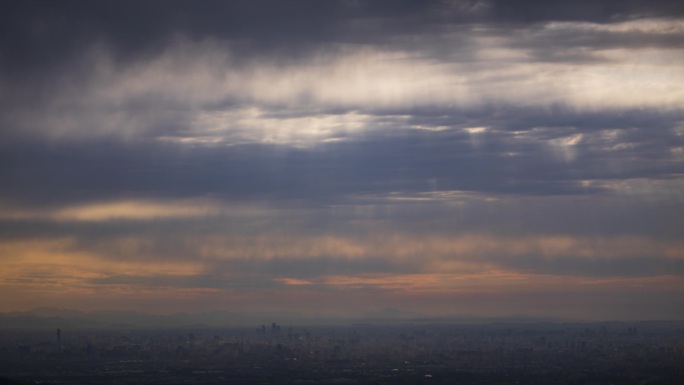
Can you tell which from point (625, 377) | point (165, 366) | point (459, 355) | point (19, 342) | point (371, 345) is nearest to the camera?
point (625, 377)

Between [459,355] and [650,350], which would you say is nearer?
[650,350]

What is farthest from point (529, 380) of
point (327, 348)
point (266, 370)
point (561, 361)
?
point (327, 348)

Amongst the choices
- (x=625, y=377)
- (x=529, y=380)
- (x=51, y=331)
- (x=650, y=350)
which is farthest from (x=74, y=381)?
(x=51, y=331)

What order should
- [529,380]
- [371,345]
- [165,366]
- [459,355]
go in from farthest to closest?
1. [371,345]
2. [459,355]
3. [165,366]
4. [529,380]

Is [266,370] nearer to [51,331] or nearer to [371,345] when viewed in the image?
[371,345]

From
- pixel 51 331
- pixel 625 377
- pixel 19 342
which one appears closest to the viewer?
pixel 625 377

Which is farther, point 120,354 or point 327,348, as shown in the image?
point 327,348

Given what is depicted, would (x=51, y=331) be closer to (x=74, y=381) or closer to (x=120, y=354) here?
(x=120, y=354)

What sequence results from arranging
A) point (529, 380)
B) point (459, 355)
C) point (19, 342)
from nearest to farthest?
point (529, 380) < point (459, 355) < point (19, 342)
